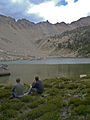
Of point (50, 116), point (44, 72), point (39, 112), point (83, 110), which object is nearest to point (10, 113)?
point (39, 112)

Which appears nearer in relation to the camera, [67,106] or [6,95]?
[67,106]

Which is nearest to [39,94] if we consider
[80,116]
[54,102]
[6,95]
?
[6,95]

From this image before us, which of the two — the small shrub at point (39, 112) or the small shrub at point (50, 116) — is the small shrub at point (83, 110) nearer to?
the small shrub at point (50, 116)

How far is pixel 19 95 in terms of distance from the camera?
14.5 meters

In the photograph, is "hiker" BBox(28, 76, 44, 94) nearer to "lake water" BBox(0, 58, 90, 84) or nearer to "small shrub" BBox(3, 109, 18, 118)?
"small shrub" BBox(3, 109, 18, 118)

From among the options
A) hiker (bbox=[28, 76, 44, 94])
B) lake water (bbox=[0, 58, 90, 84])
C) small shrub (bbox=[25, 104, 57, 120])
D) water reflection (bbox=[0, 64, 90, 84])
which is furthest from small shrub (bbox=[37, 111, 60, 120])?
water reflection (bbox=[0, 64, 90, 84])

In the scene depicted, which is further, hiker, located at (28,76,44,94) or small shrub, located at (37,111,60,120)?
hiker, located at (28,76,44,94)

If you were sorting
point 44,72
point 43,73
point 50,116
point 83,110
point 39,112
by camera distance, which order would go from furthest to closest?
point 44,72 < point 43,73 < point 39,112 < point 83,110 < point 50,116

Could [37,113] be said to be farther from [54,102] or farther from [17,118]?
[54,102]

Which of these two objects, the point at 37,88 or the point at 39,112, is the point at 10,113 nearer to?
the point at 39,112

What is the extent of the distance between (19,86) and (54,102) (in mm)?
4200

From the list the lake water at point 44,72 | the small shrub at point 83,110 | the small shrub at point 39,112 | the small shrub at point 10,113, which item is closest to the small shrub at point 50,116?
the small shrub at point 39,112

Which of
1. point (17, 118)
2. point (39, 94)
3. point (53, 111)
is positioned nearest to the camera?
point (17, 118)

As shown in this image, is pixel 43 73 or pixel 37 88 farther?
pixel 43 73
